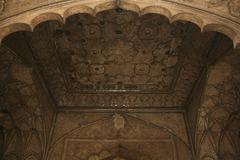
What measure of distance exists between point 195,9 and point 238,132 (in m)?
3.22

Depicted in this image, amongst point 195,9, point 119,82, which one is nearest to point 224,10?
point 195,9

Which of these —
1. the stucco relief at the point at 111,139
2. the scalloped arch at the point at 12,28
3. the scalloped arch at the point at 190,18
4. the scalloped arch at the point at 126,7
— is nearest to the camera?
the scalloped arch at the point at 12,28

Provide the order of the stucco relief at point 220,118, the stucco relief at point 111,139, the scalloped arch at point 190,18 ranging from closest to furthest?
the scalloped arch at point 190,18 < the stucco relief at point 220,118 < the stucco relief at point 111,139

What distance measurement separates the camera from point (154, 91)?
26.8ft

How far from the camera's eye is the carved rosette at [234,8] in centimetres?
516

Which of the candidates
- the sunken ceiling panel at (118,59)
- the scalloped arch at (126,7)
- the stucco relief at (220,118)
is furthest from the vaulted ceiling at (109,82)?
the scalloped arch at (126,7)

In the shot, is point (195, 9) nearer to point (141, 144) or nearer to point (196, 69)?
point (196, 69)

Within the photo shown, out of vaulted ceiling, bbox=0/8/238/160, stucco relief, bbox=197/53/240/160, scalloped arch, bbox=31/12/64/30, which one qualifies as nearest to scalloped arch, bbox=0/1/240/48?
scalloped arch, bbox=31/12/64/30

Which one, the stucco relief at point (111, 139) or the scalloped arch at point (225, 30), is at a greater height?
the scalloped arch at point (225, 30)

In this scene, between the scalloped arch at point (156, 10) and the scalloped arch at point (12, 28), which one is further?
the scalloped arch at point (156, 10)

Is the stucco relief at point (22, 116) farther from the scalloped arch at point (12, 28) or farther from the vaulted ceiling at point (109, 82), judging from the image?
the scalloped arch at point (12, 28)

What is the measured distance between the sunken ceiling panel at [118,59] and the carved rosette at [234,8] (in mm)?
1471

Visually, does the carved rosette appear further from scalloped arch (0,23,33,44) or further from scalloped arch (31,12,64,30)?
scalloped arch (0,23,33,44)

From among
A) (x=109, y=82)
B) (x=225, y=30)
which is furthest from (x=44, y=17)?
(x=109, y=82)
